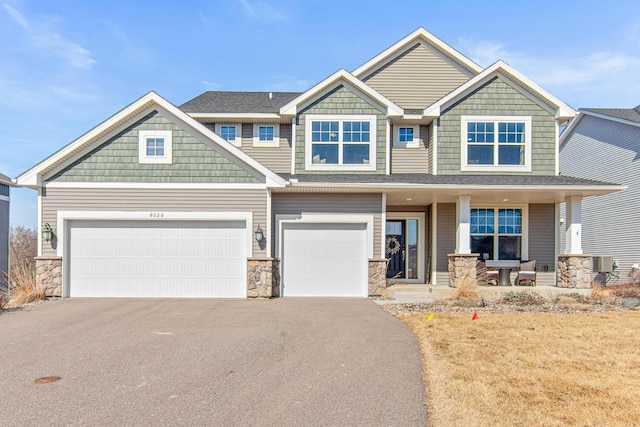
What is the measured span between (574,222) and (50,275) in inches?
589

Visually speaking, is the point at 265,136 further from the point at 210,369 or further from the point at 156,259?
the point at 210,369

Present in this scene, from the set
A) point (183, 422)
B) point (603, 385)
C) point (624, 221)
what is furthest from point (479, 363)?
point (624, 221)

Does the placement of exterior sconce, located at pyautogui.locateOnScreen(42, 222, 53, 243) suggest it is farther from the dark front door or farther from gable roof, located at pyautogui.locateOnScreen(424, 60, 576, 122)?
gable roof, located at pyautogui.locateOnScreen(424, 60, 576, 122)

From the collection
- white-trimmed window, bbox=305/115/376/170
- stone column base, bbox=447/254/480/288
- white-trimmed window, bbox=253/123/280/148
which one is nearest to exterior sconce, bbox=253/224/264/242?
white-trimmed window, bbox=305/115/376/170

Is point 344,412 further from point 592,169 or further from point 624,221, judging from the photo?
point 592,169

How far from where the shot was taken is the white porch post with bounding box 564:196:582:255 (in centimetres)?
1365

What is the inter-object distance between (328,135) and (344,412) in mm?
10538

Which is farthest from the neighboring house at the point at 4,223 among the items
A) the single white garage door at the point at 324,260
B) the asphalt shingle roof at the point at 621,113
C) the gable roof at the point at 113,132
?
the asphalt shingle roof at the point at 621,113

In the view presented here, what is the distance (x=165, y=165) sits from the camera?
12453 millimetres

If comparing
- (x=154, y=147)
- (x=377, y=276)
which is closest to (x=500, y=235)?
(x=377, y=276)

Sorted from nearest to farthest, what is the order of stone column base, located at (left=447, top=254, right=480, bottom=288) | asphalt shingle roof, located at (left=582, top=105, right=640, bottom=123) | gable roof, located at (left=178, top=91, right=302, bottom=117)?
stone column base, located at (left=447, top=254, right=480, bottom=288) < gable roof, located at (left=178, top=91, right=302, bottom=117) < asphalt shingle roof, located at (left=582, top=105, right=640, bottom=123)

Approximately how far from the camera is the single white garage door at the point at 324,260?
1304 centimetres

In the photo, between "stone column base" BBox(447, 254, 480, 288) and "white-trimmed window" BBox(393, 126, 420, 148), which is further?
"white-trimmed window" BBox(393, 126, 420, 148)

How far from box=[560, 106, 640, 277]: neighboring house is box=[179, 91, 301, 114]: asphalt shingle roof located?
13.2 metres
